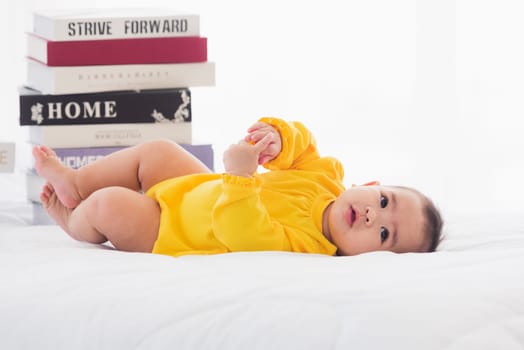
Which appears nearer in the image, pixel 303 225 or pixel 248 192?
pixel 248 192

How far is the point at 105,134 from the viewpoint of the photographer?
2162 millimetres

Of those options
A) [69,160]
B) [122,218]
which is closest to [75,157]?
[69,160]

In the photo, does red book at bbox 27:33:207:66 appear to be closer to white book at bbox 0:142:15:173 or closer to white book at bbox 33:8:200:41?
white book at bbox 33:8:200:41

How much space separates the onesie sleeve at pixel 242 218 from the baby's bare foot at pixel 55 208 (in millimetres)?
374

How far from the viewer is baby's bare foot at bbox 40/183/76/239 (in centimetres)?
Result: 177

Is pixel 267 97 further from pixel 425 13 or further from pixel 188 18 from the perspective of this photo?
pixel 188 18

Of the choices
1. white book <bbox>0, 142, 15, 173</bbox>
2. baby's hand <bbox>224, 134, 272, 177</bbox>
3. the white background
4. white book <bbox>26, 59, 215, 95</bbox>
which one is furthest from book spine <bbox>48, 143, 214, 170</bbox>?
the white background

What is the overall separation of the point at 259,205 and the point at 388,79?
1.62m

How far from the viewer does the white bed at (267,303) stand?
104cm

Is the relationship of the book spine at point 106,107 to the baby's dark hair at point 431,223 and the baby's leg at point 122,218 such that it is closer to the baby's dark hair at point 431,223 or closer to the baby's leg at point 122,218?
the baby's leg at point 122,218

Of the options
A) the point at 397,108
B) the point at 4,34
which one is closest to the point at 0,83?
the point at 4,34

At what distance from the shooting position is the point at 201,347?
107 centimetres

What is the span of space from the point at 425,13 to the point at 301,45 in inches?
15.9

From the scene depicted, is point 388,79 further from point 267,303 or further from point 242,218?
point 267,303
